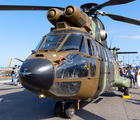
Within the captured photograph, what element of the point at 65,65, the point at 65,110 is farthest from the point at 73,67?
the point at 65,110

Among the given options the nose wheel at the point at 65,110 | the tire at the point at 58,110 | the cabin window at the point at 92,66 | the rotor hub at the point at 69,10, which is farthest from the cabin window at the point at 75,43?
the tire at the point at 58,110

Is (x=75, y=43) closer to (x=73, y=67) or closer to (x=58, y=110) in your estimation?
(x=73, y=67)

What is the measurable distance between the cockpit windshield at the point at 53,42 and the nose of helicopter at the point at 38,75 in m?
0.91

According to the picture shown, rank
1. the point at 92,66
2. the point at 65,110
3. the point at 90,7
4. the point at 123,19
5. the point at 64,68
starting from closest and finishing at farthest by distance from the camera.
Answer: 1. the point at 64,68
2. the point at 92,66
3. the point at 65,110
4. the point at 123,19
5. the point at 90,7

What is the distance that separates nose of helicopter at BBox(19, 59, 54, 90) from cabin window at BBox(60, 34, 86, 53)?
3.08 feet

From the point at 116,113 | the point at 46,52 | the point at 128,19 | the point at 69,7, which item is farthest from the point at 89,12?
the point at 116,113

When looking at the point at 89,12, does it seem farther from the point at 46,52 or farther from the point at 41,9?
the point at 46,52

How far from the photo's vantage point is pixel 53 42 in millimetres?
4559

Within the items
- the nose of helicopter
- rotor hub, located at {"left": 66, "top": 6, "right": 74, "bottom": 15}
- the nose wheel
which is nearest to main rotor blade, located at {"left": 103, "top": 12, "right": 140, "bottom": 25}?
rotor hub, located at {"left": 66, "top": 6, "right": 74, "bottom": 15}

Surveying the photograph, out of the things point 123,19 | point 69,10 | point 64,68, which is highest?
point 123,19

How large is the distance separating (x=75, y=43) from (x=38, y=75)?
61.5 inches

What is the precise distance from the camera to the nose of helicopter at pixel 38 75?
11.2ft

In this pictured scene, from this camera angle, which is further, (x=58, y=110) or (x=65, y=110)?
(x=58, y=110)

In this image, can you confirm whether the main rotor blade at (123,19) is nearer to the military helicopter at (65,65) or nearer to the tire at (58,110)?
the military helicopter at (65,65)
